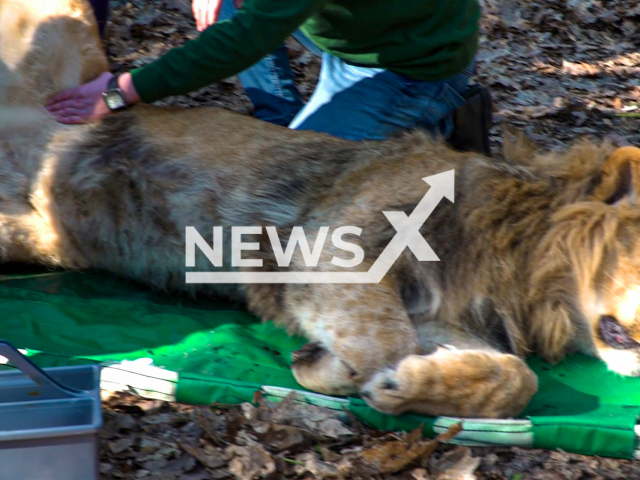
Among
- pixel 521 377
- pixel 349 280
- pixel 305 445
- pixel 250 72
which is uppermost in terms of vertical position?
pixel 250 72

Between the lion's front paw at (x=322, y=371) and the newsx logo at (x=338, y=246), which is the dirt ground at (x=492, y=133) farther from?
the newsx logo at (x=338, y=246)

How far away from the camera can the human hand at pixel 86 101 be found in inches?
156

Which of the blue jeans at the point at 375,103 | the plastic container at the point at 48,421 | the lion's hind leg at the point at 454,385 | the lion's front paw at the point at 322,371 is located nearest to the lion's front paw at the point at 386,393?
the lion's hind leg at the point at 454,385

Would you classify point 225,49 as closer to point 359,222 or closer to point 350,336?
point 359,222

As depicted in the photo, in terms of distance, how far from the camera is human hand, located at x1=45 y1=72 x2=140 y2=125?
3.97 metres

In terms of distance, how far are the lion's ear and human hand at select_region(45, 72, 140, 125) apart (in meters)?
2.32

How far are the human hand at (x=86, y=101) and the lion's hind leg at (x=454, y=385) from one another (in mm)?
2031

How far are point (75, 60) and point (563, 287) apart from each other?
2787mm

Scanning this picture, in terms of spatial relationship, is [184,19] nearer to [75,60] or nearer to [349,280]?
[75,60]

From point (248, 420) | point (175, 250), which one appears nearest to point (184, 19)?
point (175, 250)

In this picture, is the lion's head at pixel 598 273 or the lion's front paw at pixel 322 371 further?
the lion's head at pixel 598 273

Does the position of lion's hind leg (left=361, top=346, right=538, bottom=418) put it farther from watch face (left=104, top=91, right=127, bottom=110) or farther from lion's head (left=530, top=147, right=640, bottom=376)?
watch face (left=104, top=91, right=127, bottom=110)

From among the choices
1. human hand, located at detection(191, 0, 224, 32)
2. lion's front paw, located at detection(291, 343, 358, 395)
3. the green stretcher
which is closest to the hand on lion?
human hand, located at detection(191, 0, 224, 32)

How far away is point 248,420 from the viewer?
306cm
